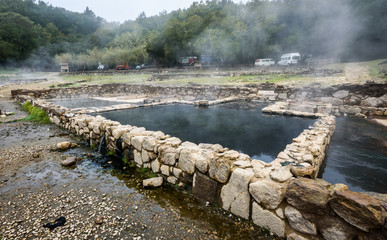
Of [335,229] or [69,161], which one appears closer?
[335,229]

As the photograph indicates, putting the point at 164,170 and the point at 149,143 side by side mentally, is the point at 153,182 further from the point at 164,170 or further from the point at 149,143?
the point at 149,143

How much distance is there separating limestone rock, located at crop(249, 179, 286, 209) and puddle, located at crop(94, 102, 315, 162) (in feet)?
5.94

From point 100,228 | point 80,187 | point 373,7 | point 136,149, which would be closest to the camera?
point 100,228

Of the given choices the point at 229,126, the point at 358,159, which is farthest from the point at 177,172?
the point at 358,159

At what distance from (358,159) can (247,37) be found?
32.7m

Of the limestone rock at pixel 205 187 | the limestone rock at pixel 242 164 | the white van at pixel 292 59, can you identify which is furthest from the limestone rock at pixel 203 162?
the white van at pixel 292 59

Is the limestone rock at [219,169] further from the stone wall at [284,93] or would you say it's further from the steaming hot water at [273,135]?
the stone wall at [284,93]

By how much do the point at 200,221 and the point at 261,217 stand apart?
2.30ft

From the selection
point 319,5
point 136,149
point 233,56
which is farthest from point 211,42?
point 136,149

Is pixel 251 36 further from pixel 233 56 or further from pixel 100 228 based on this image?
pixel 100 228

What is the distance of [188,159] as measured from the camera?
2.81 metres

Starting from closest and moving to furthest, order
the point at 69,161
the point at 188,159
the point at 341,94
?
the point at 188,159 → the point at 69,161 → the point at 341,94

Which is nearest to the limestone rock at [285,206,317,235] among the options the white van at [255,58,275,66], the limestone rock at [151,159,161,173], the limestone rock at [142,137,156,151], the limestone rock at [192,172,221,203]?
the limestone rock at [192,172,221,203]

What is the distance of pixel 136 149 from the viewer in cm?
368
